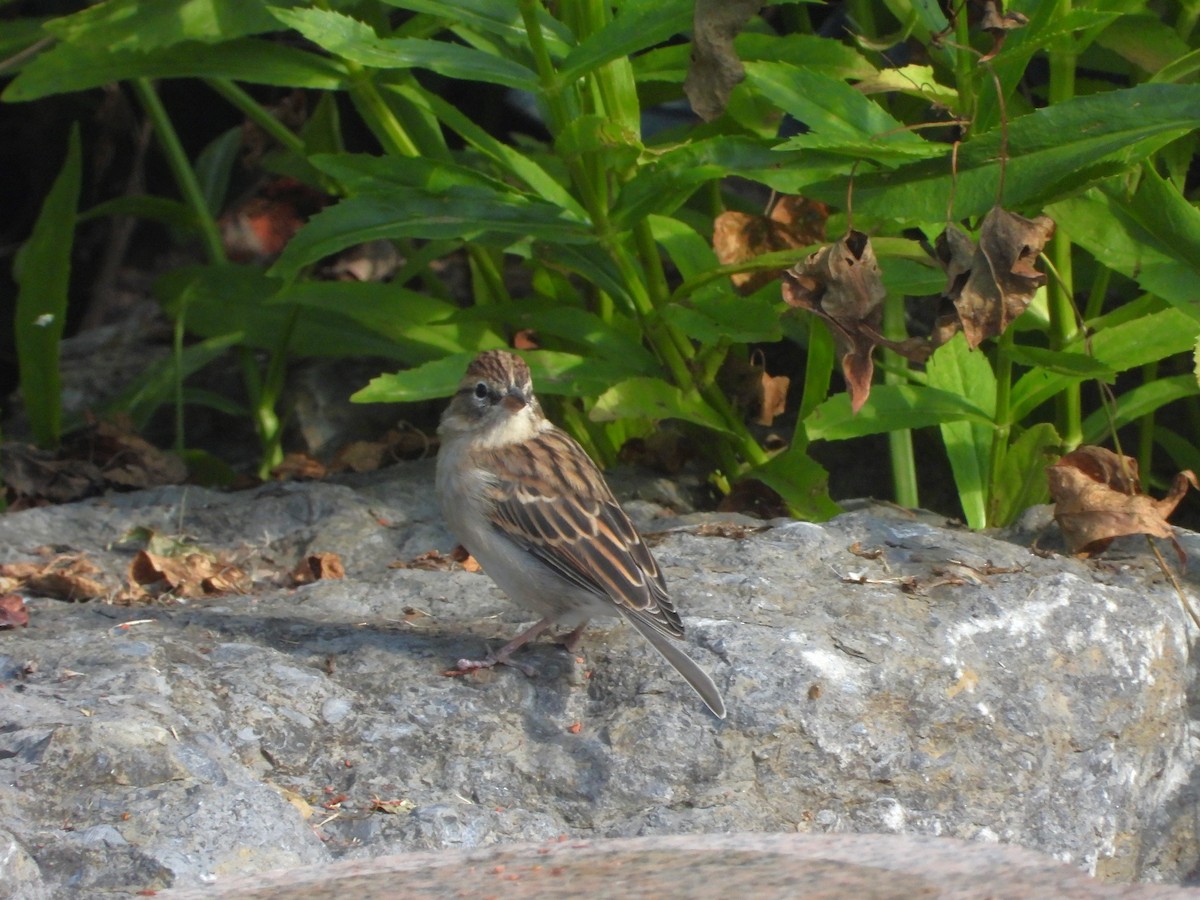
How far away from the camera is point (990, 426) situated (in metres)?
4.35

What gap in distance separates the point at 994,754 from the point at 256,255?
4.88 m

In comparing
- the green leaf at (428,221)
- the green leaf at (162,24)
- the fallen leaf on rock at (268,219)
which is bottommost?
the fallen leaf on rock at (268,219)

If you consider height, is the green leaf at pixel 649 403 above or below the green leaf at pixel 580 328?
below

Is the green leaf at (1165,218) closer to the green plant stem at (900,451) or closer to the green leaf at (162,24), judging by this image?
the green plant stem at (900,451)

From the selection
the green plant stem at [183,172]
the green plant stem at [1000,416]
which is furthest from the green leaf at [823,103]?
the green plant stem at [183,172]

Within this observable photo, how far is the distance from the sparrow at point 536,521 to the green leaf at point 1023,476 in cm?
118

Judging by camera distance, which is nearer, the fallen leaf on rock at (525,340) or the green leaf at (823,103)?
the green leaf at (823,103)

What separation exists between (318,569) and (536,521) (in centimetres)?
90

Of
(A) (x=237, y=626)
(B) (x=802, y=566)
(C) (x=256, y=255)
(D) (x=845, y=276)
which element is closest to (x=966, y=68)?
(D) (x=845, y=276)

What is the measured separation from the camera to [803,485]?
14.7 feet

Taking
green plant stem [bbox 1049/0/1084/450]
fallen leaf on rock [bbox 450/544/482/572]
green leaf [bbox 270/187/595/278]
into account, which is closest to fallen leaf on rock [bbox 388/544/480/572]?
fallen leaf on rock [bbox 450/544/482/572]

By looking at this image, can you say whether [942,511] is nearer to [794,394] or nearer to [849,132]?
[794,394]

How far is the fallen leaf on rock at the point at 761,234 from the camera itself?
15.8ft

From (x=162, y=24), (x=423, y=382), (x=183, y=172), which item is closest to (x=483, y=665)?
(x=423, y=382)
